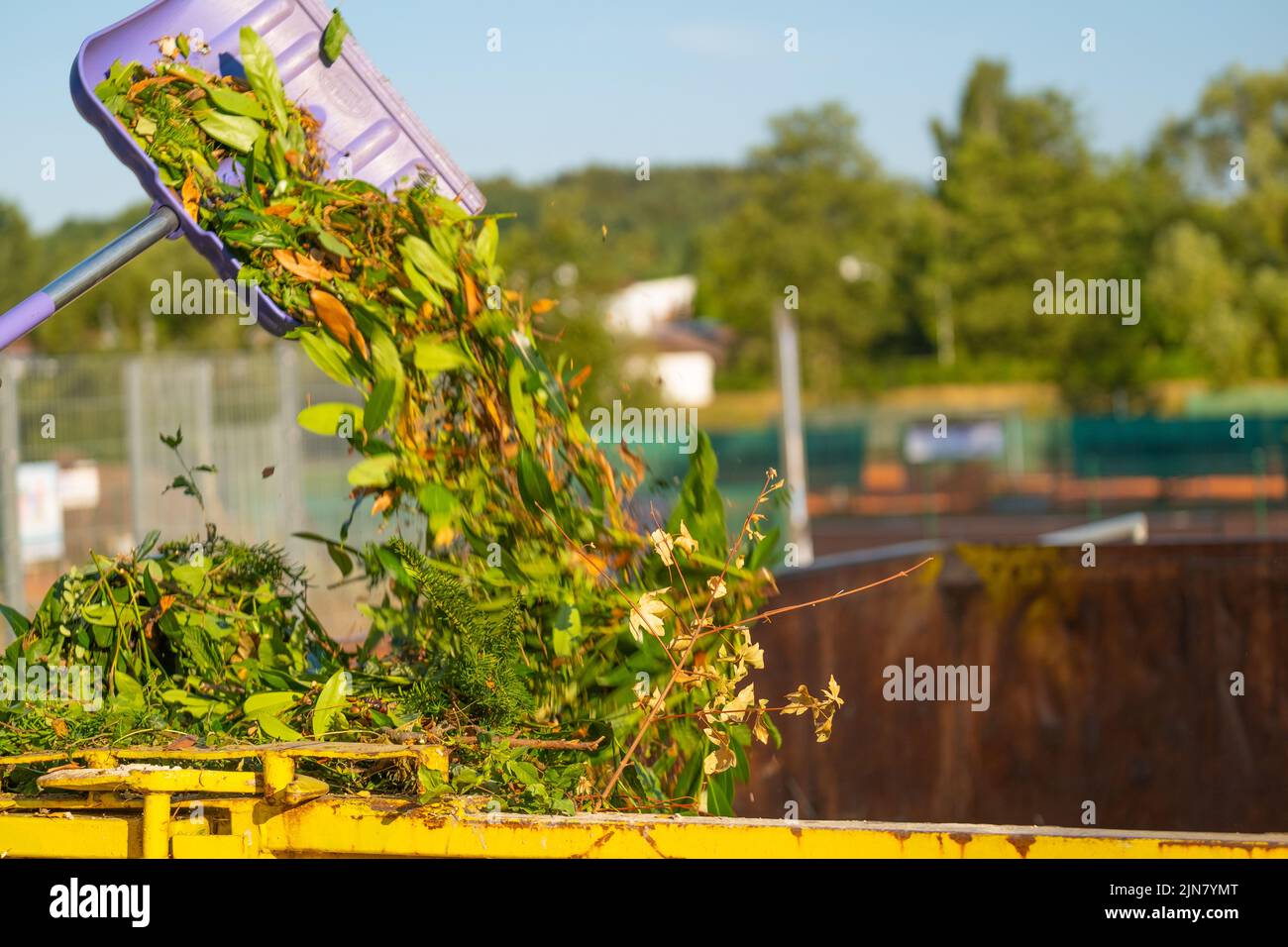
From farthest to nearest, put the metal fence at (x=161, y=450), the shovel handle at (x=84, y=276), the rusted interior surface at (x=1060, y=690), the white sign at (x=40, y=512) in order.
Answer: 1. the metal fence at (x=161, y=450)
2. the white sign at (x=40, y=512)
3. the rusted interior surface at (x=1060, y=690)
4. the shovel handle at (x=84, y=276)

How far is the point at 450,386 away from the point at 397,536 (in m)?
0.39

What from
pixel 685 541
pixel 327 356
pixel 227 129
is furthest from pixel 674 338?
pixel 685 541

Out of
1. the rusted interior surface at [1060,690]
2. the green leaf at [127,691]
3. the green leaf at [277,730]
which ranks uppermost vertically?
→ the green leaf at [127,691]

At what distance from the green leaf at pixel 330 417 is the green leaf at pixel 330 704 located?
0.55 m

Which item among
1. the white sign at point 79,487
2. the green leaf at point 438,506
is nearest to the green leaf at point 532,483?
the green leaf at point 438,506

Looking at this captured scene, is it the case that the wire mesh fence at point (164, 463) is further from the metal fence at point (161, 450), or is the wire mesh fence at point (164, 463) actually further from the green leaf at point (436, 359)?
the green leaf at point (436, 359)

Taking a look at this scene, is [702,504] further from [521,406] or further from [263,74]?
[263,74]

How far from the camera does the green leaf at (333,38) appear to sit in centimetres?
384

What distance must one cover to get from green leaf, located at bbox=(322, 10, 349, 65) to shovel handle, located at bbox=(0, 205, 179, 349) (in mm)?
658

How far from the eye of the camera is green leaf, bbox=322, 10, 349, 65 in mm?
3836

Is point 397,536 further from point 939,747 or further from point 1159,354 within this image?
point 1159,354

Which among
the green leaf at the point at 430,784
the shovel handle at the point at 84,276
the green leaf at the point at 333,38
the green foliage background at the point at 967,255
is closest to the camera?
the green leaf at the point at 430,784

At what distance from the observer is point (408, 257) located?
3420 millimetres
